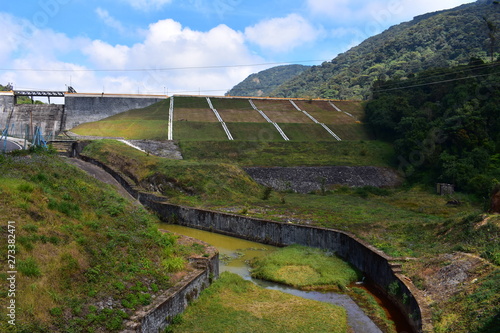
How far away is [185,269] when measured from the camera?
53.9ft

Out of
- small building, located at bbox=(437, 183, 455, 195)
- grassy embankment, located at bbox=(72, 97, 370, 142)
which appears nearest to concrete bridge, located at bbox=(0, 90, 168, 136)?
grassy embankment, located at bbox=(72, 97, 370, 142)

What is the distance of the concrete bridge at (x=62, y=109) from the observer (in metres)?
64.2

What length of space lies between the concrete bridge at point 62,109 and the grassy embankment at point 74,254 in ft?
162

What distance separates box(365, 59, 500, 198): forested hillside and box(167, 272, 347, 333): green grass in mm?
25068

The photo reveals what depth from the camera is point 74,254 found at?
44.3 ft

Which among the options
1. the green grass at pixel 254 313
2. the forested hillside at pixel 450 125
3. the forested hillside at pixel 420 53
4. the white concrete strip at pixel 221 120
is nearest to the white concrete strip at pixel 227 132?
the white concrete strip at pixel 221 120

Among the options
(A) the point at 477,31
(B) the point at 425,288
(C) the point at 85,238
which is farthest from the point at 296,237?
(A) the point at 477,31

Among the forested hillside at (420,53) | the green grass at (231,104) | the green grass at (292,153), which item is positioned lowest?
the green grass at (292,153)

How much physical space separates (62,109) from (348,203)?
52.8m

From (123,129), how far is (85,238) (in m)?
47.5

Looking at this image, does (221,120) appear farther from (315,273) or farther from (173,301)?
(173,301)

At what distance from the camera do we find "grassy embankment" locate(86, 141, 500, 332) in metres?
16.6

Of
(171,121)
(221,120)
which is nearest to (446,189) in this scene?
(221,120)

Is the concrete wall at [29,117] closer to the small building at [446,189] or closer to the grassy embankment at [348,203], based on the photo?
the grassy embankment at [348,203]
